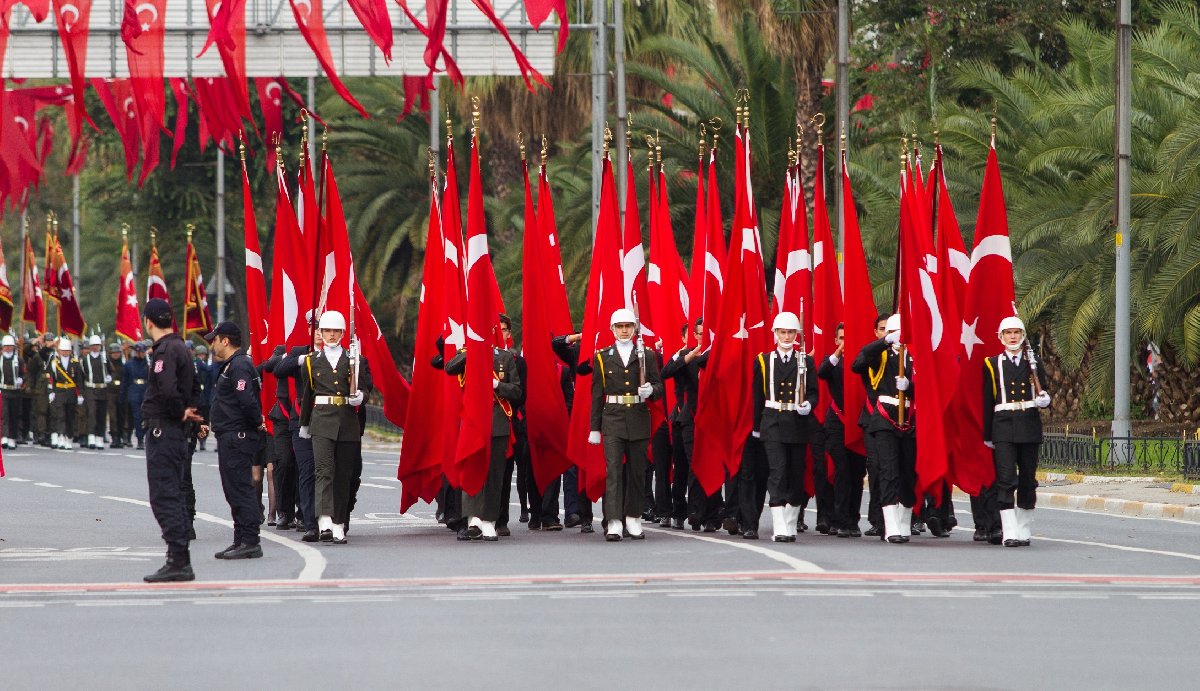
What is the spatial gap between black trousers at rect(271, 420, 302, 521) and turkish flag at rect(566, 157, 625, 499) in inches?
94.1

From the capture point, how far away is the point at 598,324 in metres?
18.1

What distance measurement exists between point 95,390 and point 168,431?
24491mm

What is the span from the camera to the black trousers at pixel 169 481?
1316cm

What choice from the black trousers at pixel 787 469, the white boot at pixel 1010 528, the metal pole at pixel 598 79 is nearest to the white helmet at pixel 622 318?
the black trousers at pixel 787 469

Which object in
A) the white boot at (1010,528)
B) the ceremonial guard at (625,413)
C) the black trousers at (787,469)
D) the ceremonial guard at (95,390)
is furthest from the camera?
the ceremonial guard at (95,390)

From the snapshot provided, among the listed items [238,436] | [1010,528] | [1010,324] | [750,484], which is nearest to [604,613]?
[238,436]

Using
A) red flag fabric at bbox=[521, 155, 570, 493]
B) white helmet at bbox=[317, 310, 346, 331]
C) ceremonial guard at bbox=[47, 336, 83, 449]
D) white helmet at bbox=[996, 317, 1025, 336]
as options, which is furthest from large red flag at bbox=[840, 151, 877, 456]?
ceremonial guard at bbox=[47, 336, 83, 449]

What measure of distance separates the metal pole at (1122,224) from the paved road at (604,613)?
7581 mm

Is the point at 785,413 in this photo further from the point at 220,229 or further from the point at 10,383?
the point at 220,229

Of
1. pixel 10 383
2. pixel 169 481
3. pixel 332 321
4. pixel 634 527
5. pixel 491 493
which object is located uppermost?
pixel 332 321

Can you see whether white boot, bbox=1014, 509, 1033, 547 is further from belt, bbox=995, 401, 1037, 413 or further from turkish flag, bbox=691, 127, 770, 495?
turkish flag, bbox=691, 127, 770, 495

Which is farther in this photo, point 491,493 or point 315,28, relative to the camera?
point 315,28

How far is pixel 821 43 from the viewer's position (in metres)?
33.1

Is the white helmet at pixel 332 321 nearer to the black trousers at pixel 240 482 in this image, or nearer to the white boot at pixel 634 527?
the black trousers at pixel 240 482
